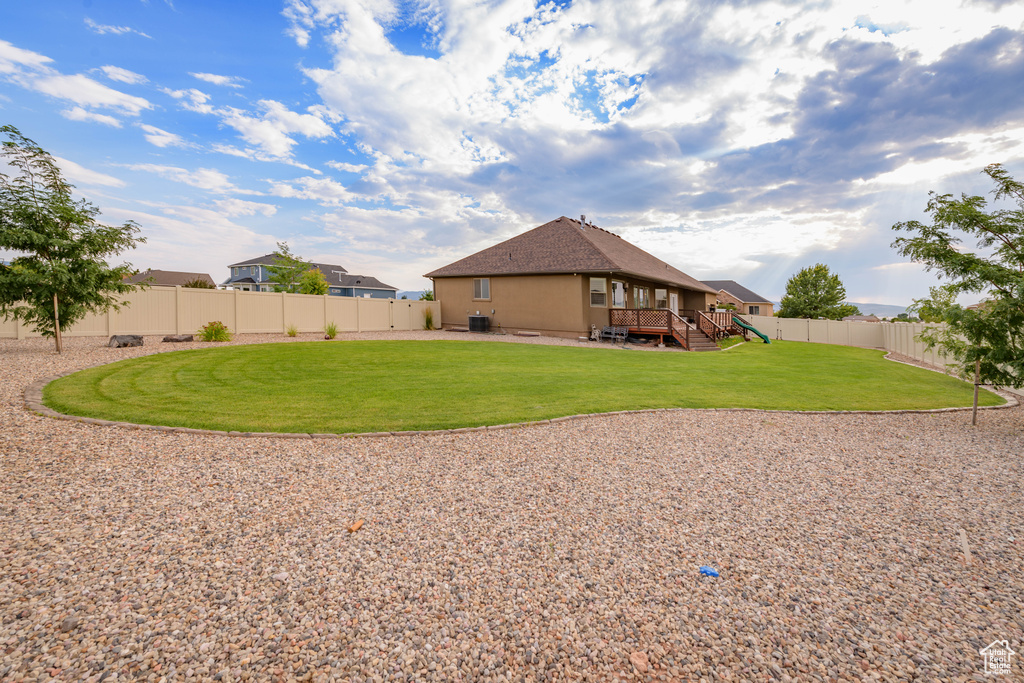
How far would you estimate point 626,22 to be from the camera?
11750mm

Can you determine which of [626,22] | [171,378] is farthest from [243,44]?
[626,22]

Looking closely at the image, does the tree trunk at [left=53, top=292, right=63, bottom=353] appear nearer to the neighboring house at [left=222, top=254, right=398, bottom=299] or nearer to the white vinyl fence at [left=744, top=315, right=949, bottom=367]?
the white vinyl fence at [left=744, top=315, right=949, bottom=367]

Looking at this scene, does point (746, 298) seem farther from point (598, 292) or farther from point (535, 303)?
point (535, 303)

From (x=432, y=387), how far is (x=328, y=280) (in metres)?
49.8

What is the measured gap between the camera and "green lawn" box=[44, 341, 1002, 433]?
6645mm

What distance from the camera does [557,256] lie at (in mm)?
22031

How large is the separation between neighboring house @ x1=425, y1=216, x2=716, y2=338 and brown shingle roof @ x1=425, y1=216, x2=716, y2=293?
0.04 m

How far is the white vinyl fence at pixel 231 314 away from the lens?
1478cm

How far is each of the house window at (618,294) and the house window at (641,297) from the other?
133 centimetres

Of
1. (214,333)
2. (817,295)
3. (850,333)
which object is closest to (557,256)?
(214,333)

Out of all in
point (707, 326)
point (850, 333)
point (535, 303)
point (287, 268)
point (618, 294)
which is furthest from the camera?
point (287, 268)

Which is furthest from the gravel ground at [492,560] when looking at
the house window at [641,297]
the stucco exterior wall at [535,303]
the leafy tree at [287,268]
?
the leafy tree at [287,268]

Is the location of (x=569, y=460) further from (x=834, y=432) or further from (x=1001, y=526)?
(x=834, y=432)
